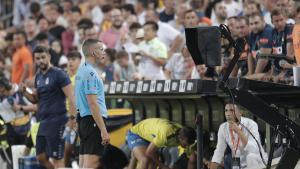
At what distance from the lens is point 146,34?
16.1 meters

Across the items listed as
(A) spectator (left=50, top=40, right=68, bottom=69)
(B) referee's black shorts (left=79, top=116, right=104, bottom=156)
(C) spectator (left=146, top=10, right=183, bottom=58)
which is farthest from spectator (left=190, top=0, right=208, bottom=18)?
(B) referee's black shorts (left=79, top=116, right=104, bottom=156)

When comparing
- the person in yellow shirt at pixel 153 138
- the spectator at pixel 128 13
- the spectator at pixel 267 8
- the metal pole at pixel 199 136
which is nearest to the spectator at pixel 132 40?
the spectator at pixel 128 13

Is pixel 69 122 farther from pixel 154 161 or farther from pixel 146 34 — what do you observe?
pixel 146 34

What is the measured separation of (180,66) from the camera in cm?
1547

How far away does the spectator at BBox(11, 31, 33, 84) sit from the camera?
1872 cm

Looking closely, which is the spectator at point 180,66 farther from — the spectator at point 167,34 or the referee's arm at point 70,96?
the referee's arm at point 70,96

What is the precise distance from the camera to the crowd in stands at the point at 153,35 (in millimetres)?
13109

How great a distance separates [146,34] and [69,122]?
9.61 ft

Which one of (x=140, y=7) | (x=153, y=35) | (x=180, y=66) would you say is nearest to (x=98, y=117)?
(x=180, y=66)

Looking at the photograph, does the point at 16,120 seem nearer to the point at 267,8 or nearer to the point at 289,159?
the point at 267,8

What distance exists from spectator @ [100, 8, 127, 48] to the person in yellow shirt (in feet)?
16.3

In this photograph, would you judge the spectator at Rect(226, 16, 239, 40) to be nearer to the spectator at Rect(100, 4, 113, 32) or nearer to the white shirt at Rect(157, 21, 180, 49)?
the white shirt at Rect(157, 21, 180, 49)

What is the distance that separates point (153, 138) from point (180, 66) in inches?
103

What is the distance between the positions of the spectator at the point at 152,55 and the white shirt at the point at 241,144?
3904mm
